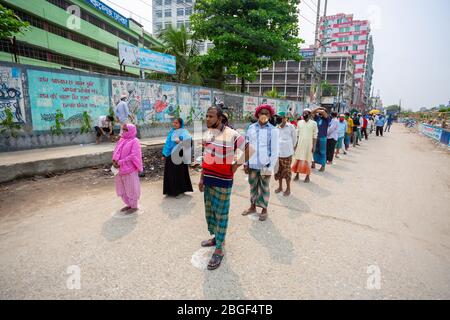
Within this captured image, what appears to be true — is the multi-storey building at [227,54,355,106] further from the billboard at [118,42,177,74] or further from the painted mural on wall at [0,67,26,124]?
the painted mural on wall at [0,67,26,124]

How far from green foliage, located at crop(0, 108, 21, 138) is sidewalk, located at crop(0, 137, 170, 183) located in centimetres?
56

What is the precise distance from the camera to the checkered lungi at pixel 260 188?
3.79 meters

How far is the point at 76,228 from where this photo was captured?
3.43m

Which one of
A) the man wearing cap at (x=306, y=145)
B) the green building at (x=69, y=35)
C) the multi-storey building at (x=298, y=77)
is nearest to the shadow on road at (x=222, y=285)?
the man wearing cap at (x=306, y=145)

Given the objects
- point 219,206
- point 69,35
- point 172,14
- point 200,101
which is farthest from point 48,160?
point 172,14

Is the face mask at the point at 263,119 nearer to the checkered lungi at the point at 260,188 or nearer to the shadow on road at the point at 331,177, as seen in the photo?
the checkered lungi at the point at 260,188

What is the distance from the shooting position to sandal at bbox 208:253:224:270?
2568mm

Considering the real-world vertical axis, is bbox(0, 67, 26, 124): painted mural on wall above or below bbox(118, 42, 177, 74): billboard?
below

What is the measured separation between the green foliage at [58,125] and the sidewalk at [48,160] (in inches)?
20.4

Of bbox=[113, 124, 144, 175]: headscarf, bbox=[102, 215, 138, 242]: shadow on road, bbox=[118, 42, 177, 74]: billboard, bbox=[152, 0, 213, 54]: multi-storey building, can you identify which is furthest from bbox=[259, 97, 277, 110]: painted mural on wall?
bbox=[152, 0, 213, 54]: multi-storey building

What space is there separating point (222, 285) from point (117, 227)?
191 cm

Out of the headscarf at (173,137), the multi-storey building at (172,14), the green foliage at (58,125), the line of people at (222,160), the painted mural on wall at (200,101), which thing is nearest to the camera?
the line of people at (222,160)

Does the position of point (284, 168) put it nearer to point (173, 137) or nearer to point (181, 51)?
point (173, 137)
